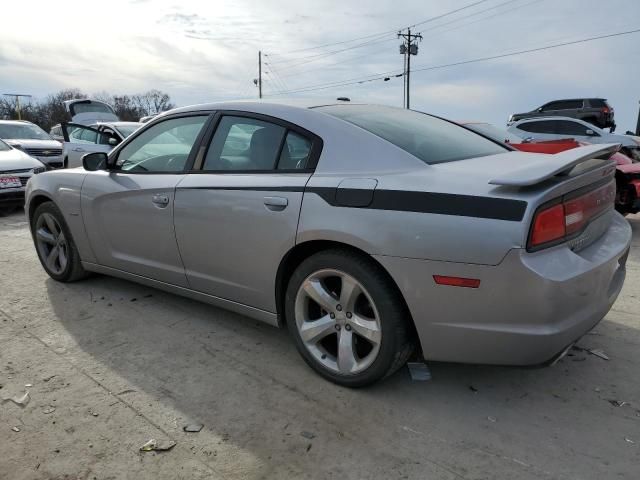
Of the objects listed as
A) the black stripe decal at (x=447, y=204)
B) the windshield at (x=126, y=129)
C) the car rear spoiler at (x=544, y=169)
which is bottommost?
the black stripe decal at (x=447, y=204)

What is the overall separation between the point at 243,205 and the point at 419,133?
3.61ft

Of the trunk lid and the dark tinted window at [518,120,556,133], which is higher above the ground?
the dark tinted window at [518,120,556,133]

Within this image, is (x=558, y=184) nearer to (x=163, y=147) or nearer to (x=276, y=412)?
(x=276, y=412)

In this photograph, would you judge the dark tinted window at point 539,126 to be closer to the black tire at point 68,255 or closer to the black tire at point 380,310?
the black tire at point 68,255

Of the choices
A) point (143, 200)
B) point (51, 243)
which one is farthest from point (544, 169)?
point (51, 243)

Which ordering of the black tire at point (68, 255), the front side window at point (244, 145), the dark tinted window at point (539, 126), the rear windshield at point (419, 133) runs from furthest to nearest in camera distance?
the dark tinted window at point (539, 126) < the black tire at point (68, 255) < the front side window at point (244, 145) < the rear windshield at point (419, 133)

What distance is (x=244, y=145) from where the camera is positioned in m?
3.14

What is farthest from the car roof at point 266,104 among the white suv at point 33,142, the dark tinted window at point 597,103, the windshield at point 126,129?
the dark tinted window at point 597,103

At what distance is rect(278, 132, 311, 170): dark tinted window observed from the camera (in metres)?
2.82

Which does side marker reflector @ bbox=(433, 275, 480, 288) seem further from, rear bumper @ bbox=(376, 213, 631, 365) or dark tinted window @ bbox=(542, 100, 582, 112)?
dark tinted window @ bbox=(542, 100, 582, 112)

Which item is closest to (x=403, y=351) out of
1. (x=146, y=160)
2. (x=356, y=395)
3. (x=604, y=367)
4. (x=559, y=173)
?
(x=356, y=395)

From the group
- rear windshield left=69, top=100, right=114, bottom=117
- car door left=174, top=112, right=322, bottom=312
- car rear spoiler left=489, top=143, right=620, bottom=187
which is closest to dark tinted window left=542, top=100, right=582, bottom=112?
rear windshield left=69, top=100, right=114, bottom=117

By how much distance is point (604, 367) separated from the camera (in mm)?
2932

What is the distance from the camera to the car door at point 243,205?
2803 millimetres
